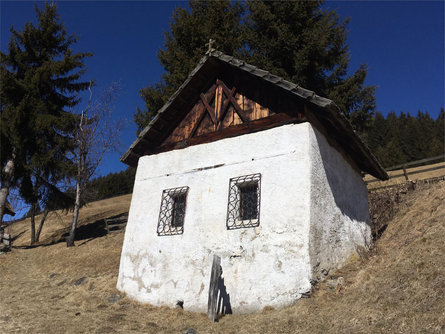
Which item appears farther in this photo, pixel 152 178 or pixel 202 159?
pixel 152 178

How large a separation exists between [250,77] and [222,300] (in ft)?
20.0

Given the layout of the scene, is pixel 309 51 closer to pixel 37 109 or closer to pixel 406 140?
pixel 37 109

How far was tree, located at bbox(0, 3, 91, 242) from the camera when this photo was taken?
56.4ft

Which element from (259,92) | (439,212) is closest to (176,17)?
(259,92)

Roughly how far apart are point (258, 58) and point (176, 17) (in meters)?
6.24

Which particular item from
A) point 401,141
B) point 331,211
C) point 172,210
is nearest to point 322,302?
point 331,211

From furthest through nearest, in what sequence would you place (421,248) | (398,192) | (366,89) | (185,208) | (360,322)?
1. (366,89)
2. (398,192)
3. (185,208)
4. (421,248)
5. (360,322)

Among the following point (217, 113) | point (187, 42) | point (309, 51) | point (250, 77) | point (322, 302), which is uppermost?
point (187, 42)

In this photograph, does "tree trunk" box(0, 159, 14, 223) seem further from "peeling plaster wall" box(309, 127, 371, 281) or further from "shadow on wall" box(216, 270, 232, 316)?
"peeling plaster wall" box(309, 127, 371, 281)

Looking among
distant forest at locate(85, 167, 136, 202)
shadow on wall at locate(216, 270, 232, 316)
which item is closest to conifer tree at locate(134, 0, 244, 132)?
shadow on wall at locate(216, 270, 232, 316)

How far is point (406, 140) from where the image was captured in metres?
50.6

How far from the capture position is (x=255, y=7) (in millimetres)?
19234

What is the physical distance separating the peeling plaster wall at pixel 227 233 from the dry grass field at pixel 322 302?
1.47ft

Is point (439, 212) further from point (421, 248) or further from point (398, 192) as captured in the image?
point (398, 192)
